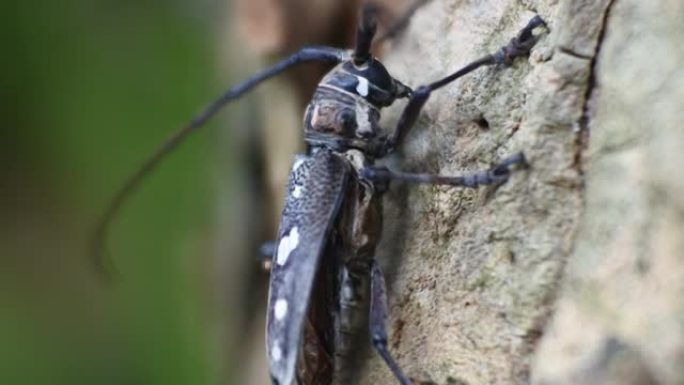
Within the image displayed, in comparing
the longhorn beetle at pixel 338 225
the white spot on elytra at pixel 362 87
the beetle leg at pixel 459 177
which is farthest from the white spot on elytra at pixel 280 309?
the white spot on elytra at pixel 362 87

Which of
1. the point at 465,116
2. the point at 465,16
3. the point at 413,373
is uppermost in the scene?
the point at 465,16

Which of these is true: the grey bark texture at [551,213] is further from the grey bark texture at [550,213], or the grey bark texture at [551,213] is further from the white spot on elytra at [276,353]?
the white spot on elytra at [276,353]

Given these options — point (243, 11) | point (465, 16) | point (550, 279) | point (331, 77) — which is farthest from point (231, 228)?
point (550, 279)

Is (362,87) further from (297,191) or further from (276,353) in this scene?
(276,353)

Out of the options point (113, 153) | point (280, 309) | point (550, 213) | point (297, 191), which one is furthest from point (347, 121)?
point (113, 153)

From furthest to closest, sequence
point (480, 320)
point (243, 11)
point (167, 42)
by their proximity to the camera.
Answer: point (167, 42), point (243, 11), point (480, 320)

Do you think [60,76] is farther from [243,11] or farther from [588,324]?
[588,324]

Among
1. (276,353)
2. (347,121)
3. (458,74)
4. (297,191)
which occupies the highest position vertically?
(458,74)
